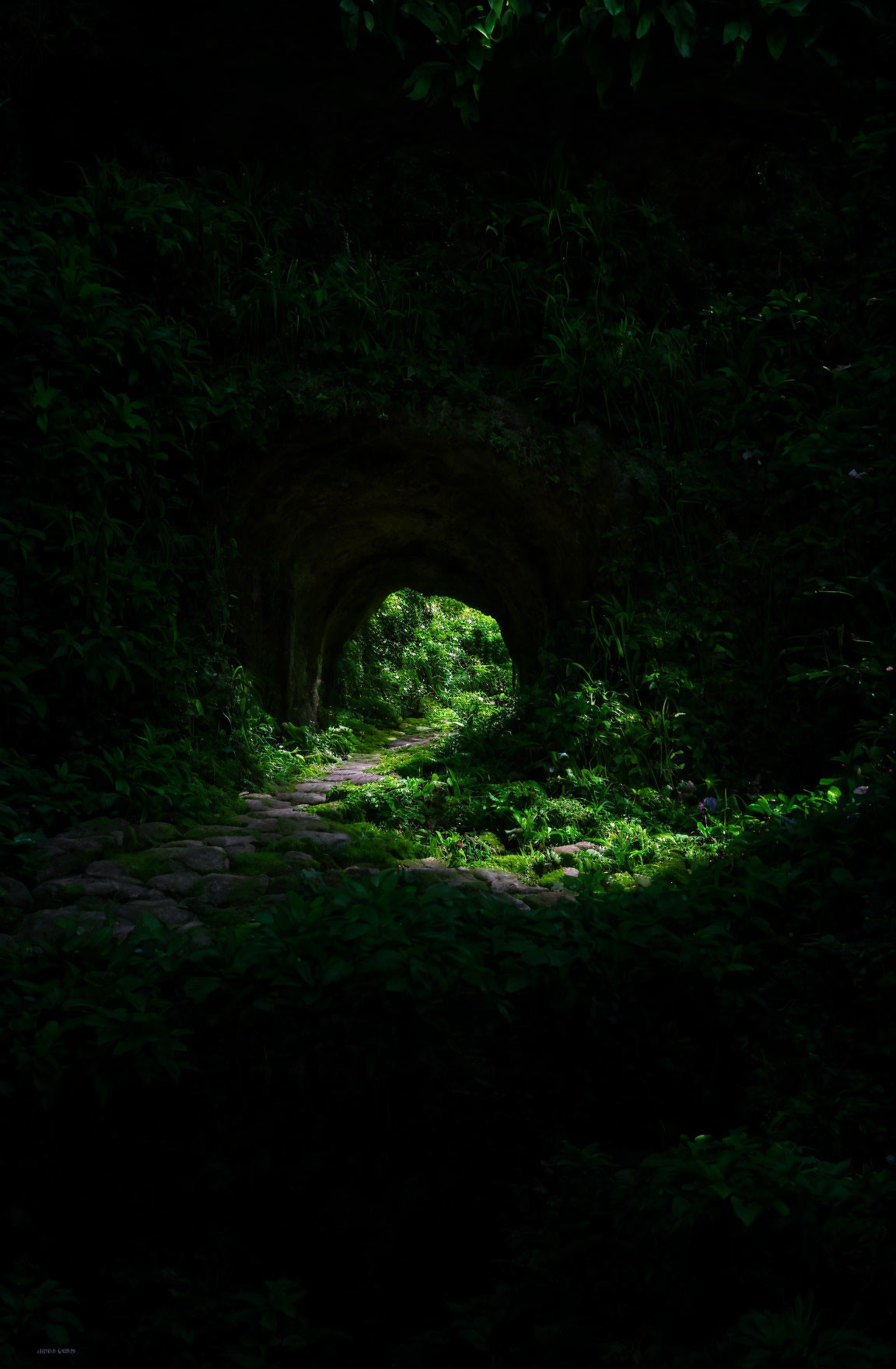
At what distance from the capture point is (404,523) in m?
10.2

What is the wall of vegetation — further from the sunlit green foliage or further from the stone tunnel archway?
the sunlit green foliage

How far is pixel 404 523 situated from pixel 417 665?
7.28m

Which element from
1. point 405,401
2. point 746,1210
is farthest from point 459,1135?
point 405,401

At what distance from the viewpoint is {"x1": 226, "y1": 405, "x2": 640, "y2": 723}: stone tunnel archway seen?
287 inches

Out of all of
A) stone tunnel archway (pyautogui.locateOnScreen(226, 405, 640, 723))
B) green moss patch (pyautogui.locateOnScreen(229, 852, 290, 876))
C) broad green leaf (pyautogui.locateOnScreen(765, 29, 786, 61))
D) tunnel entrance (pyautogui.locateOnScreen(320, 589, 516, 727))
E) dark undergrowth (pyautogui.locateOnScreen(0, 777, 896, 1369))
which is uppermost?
broad green leaf (pyautogui.locateOnScreen(765, 29, 786, 61))

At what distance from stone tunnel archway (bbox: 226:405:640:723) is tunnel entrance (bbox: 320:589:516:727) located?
2.63 metres

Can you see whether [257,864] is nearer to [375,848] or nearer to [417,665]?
[375,848]

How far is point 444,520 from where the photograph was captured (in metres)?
9.53

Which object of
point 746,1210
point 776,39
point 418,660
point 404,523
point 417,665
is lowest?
point 746,1210

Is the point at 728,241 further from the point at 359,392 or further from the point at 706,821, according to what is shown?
the point at 706,821

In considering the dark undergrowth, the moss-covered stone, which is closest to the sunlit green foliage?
the moss-covered stone

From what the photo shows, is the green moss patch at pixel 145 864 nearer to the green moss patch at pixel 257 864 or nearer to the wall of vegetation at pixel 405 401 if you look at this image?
the green moss patch at pixel 257 864

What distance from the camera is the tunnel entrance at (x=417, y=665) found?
14156mm

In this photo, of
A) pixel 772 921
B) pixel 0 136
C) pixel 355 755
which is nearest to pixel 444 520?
pixel 355 755
